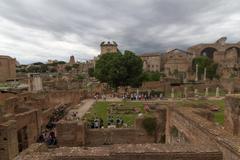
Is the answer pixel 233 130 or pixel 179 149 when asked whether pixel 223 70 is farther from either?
pixel 179 149

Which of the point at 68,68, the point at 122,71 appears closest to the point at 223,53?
the point at 122,71

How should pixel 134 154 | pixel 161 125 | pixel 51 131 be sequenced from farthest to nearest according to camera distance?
pixel 51 131 < pixel 161 125 < pixel 134 154

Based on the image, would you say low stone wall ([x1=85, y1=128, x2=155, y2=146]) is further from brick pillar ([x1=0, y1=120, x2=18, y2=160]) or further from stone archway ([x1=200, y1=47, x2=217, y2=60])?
stone archway ([x1=200, y1=47, x2=217, y2=60])

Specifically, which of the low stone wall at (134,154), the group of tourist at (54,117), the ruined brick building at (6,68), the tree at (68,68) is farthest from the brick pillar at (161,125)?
the tree at (68,68)

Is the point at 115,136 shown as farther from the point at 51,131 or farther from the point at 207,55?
the point at 207,55

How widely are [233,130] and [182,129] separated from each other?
316 centimetres

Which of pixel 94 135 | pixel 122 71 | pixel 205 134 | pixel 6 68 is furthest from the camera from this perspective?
pixel 6 68

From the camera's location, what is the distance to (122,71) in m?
33.8

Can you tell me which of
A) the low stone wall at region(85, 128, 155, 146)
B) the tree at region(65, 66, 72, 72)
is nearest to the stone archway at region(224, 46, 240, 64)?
the low stone wall at region(85, 128, 155, 146)

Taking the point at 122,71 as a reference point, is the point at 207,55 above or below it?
above

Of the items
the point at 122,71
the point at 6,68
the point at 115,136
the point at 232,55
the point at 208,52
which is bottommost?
the point at 115,136

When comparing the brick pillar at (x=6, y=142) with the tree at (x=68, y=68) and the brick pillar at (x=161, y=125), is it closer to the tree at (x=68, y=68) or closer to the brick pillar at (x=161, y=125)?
the brick pillar at (x=161, y=125)

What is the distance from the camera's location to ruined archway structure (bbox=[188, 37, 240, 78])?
66.7m

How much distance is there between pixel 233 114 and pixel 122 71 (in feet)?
81.6
